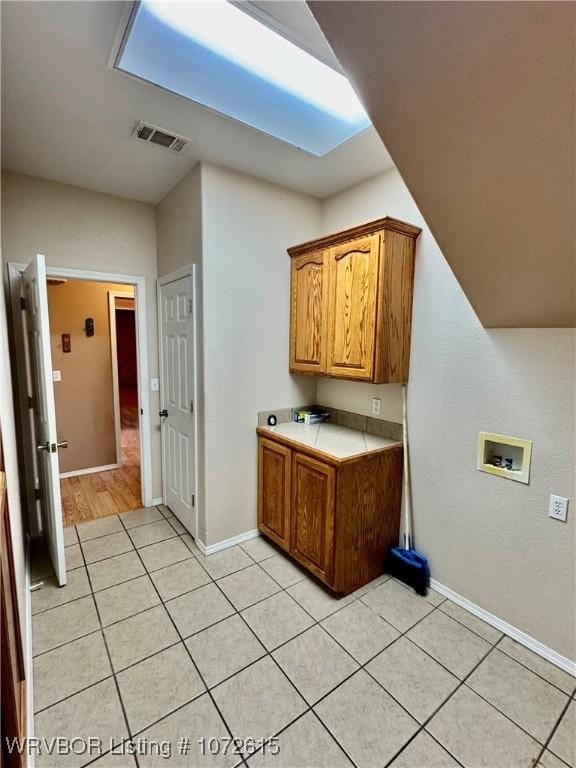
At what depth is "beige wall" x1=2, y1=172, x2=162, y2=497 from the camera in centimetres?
257

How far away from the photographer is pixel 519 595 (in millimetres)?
1904

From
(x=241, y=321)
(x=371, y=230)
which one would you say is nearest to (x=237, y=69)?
(x=371, y=230)

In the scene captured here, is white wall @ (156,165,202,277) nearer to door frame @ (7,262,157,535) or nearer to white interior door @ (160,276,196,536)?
white interior door @ (160,276,196,536)

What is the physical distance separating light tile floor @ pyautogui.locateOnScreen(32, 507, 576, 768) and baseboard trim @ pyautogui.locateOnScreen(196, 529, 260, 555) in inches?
9.3

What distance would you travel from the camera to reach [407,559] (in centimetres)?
231

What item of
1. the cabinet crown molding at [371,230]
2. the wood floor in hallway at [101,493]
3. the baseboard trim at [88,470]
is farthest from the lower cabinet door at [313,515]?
the baseboard trim at [88,470]

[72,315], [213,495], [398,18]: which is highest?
[398,18]

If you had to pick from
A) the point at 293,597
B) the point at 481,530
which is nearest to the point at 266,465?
the point at 293,597

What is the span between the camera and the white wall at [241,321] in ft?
8.16

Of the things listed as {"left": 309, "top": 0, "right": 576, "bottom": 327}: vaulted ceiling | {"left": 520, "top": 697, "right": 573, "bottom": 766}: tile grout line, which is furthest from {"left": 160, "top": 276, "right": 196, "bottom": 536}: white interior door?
{"left": 520, "top": 697, "right": 573, "bottom": 766}: tile grout line

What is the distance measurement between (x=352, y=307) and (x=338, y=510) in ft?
4.18

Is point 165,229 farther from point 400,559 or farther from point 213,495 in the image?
point 400,559

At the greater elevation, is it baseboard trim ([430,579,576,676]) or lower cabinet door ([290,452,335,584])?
lower cabinet door ([290,452,335,584])

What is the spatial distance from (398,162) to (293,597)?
233cm
